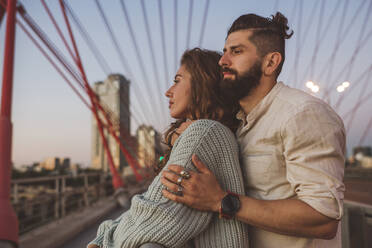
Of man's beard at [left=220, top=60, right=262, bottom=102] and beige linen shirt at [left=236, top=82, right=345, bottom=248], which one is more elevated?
man's beard at [left=220, top=60, right=262, bottom=102]

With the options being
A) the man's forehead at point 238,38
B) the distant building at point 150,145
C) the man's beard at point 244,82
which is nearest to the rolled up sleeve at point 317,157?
the man's beard at point 244,82

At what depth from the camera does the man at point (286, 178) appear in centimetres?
95

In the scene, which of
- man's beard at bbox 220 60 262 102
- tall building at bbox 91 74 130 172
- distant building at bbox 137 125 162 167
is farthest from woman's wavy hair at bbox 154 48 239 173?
tall building at bbox 91 74 130 172

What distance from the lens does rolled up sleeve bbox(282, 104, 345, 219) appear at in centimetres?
94

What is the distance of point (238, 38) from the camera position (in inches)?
55.7

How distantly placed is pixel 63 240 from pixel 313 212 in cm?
392

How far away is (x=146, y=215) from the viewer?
36.7 inches

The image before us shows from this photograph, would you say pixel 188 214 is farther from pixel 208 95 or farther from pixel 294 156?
pixel 208 95

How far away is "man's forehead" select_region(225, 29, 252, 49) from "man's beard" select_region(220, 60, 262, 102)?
5.4 inches

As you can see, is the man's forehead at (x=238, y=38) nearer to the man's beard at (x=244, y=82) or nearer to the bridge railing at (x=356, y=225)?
the man's beard at (x=244, y=82)

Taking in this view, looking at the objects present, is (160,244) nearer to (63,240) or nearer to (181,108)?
(181,108)

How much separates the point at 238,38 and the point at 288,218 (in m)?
0.88

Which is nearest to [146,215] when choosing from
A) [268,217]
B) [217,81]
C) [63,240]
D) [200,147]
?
[200,147]

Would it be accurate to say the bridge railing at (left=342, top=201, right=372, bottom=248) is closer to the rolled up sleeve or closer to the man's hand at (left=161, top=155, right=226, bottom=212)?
the rolled up sleeve
